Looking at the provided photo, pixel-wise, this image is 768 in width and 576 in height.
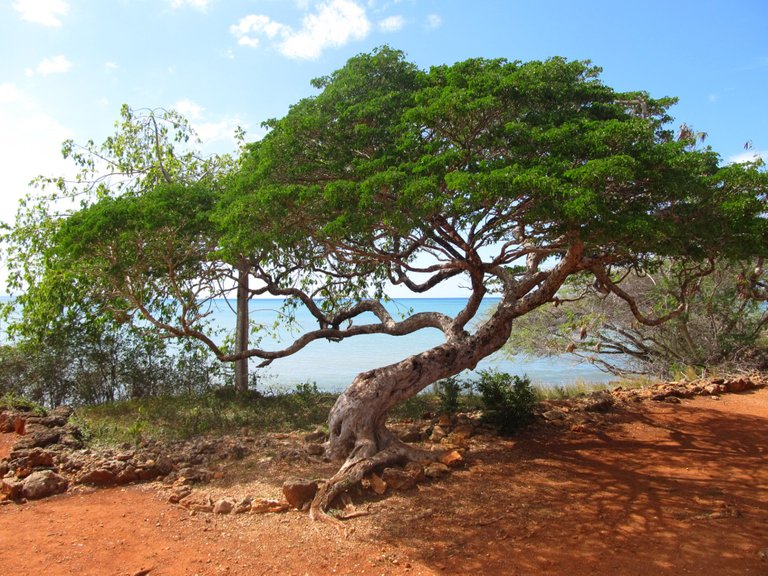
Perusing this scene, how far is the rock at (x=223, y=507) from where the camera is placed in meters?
4.92

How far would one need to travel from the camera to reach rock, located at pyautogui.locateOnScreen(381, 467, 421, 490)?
17.6ft

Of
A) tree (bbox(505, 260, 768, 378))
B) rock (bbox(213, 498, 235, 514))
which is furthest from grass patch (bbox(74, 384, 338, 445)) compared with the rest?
tree (bbox(505, 260, 768, 378))

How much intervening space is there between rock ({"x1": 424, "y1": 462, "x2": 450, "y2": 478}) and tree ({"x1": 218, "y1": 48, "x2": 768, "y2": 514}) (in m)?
0.30

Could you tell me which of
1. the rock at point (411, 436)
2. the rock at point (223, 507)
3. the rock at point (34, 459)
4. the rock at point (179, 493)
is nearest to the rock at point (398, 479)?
the rock at point (223, 507)

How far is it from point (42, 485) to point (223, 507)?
1991 mm

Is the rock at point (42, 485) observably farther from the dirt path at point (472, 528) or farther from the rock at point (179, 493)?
the rock at point (179, 493)

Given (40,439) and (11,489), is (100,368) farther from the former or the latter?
(11,489)

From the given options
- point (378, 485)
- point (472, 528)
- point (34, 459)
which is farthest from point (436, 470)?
point (34, 459)

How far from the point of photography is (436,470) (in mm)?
5770

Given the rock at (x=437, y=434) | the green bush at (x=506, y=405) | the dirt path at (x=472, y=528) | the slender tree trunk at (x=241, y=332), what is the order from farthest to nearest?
the slender tree trunk at (x=241, y=332) < the green bush at (x=506, y=405) < the rock at (x=437, y=434) < the dirt path at (x=472, y=528)

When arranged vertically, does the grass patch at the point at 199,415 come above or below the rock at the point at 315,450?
above

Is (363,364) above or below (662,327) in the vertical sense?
below

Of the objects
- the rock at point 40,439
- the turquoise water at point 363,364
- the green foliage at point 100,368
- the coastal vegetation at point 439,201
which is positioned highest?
the coastal vegetation at point 439,201

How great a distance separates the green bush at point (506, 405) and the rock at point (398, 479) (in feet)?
7.83
